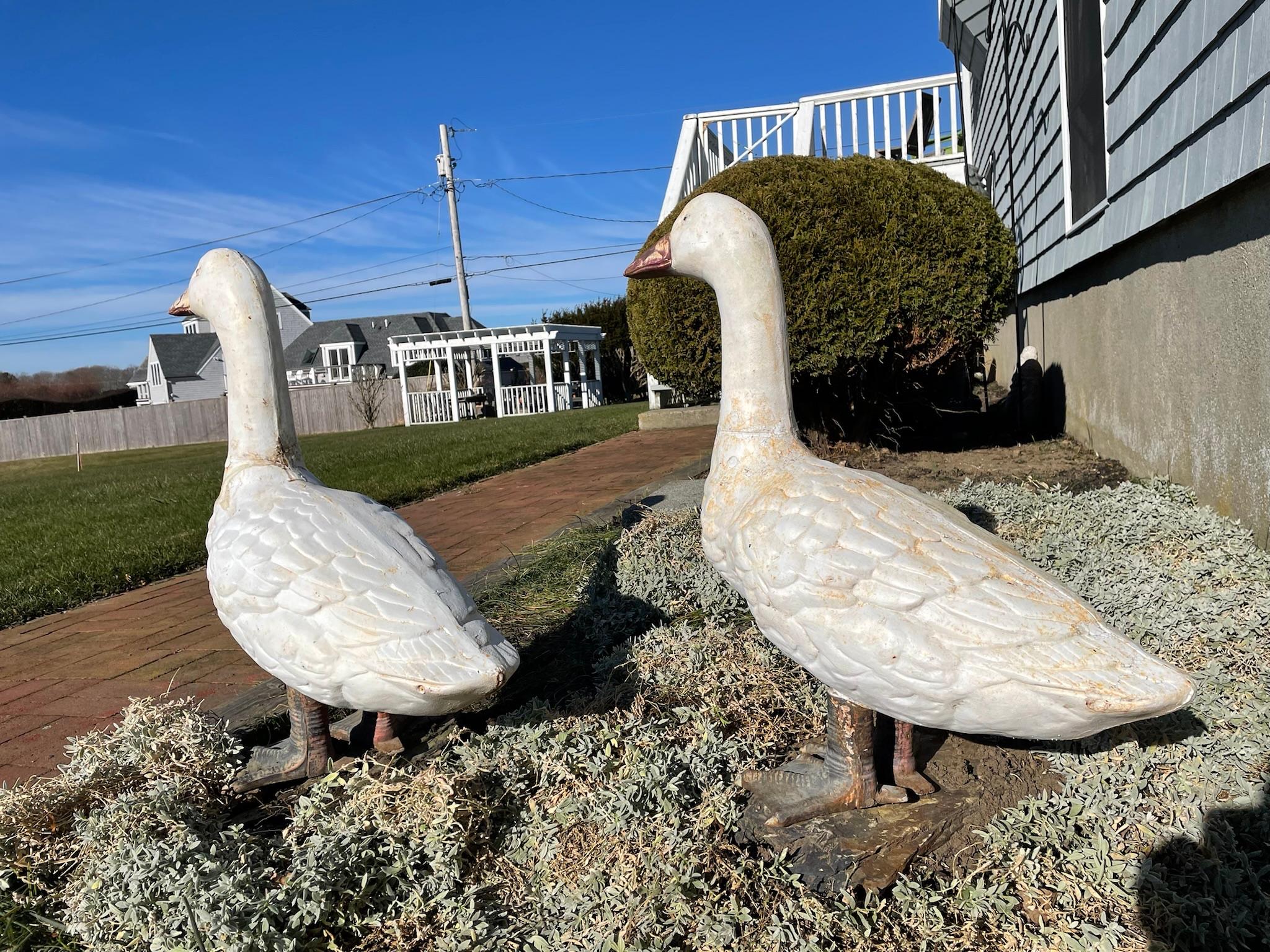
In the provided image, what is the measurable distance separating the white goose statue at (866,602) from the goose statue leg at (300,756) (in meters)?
1.26

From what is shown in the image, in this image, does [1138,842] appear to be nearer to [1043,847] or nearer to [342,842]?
[1043,847]

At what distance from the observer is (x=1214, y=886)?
1711 mm

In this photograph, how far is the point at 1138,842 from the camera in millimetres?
1856

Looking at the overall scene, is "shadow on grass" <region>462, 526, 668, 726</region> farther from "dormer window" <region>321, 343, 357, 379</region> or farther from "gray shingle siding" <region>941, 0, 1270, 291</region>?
"dormer window" <region>321, 343, 357, 379</region>

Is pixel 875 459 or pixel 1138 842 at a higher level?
pixel 875 459

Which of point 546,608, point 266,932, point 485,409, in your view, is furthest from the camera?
point 485,409

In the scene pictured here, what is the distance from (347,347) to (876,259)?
1528 inches

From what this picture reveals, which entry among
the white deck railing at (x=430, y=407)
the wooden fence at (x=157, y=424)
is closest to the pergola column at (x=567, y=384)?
the white deck railing at (x=430, y=407)

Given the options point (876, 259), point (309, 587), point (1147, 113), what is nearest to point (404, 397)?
point (876, 259)

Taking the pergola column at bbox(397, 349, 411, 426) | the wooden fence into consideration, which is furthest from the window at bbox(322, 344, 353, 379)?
the pergola column at bbox(397, 349, 411, 426)

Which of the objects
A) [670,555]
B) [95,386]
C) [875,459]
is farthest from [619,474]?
[95,386]

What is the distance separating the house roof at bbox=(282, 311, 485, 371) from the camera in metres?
40.8

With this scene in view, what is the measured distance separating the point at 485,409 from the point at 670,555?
77.4 ft

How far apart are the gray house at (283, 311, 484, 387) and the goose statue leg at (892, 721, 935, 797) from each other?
37238 mm
